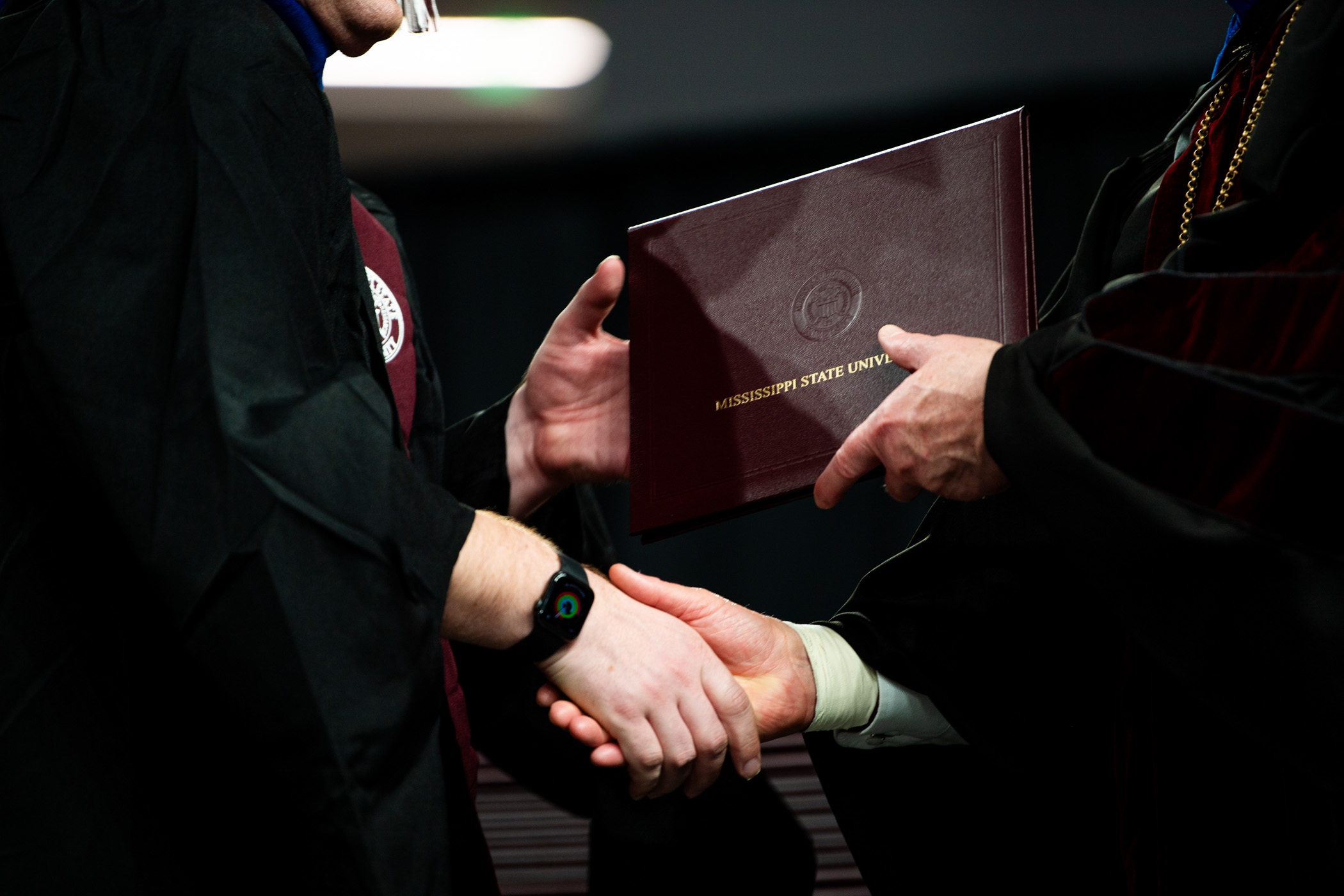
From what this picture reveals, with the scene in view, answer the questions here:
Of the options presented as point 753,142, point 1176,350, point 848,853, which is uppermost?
point 1176,350

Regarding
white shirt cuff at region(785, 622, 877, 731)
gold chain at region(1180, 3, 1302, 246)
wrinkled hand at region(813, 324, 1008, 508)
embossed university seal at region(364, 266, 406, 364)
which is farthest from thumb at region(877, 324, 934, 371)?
embossed university seal at region(364, 266, 406, 364)

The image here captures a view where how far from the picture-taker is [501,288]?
3332 millimetres

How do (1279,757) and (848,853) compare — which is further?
(848,853)

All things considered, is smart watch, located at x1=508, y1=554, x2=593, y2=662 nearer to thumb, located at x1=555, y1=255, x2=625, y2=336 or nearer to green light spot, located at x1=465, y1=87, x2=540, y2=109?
thumb, located at x1=555, y1=255, x2=625, y2=336

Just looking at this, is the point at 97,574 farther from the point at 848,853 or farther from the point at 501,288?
the point at 501,288

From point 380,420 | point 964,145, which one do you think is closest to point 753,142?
point 964,145

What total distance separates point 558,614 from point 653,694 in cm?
14

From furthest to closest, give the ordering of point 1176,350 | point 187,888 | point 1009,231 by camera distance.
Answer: point 1009,231
point 1176,350
point 187,888

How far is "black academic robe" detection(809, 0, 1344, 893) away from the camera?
725 mm

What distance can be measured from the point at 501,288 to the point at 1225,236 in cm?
272

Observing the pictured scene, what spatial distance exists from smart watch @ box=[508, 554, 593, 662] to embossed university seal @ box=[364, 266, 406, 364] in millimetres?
465

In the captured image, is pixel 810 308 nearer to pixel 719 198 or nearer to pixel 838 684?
pixel 838 684

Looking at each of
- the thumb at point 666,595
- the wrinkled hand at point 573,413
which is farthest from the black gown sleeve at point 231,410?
the wrinkled hand at point 573,413

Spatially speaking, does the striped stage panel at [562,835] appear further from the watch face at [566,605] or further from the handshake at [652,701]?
the watch face at [566,605]
